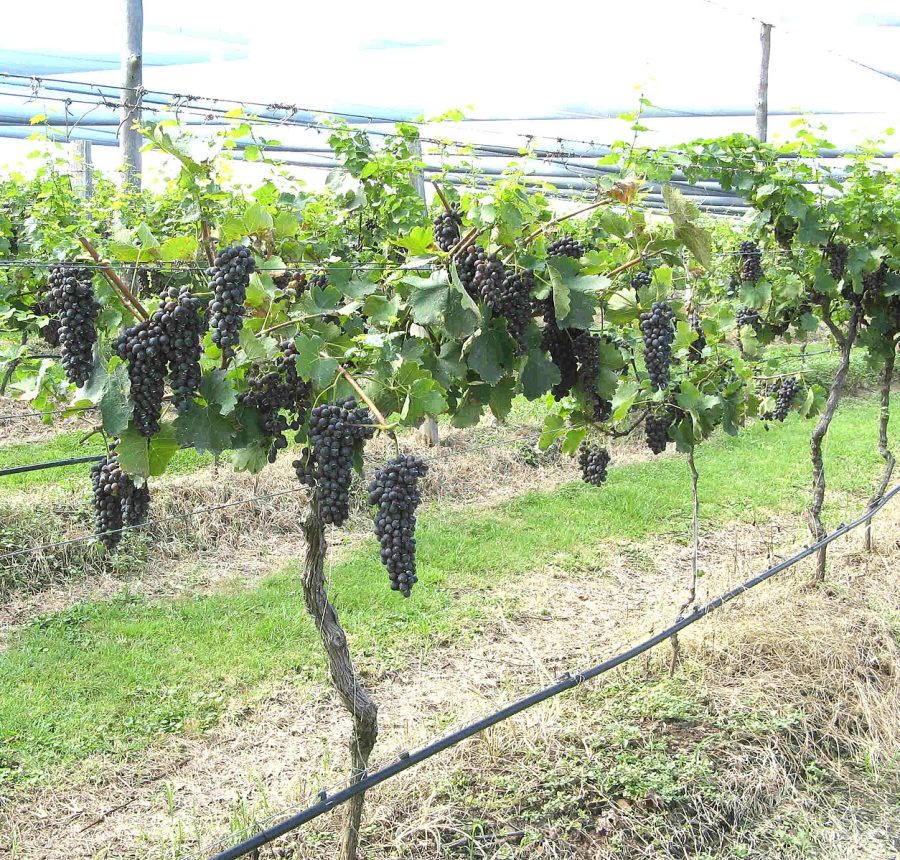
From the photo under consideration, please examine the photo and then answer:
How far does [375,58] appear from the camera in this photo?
9.76 meters

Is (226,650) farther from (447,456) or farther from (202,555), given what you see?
(447,456)

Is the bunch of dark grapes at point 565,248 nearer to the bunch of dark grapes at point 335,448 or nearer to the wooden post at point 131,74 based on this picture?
the bunch of dark grapes at point 335,448

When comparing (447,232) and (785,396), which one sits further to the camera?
(785,396)

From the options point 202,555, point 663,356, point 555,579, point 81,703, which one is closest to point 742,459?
point 555,579

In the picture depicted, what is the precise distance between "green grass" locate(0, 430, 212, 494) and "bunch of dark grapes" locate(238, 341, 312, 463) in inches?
166

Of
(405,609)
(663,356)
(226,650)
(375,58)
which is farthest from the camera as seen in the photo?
(375,58)

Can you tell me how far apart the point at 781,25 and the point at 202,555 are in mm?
6325

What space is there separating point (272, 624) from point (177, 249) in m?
3.33

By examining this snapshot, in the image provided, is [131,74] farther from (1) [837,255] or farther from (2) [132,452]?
(2) [132,452]

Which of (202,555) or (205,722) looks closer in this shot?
(205,722)

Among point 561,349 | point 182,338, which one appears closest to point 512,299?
point 561,349

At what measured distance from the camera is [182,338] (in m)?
2.15

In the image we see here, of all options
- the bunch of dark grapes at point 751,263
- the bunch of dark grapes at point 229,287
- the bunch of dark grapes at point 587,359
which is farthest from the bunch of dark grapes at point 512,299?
the bunch of dark grapes at point 751,263

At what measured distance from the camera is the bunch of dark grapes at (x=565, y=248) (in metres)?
2.80
